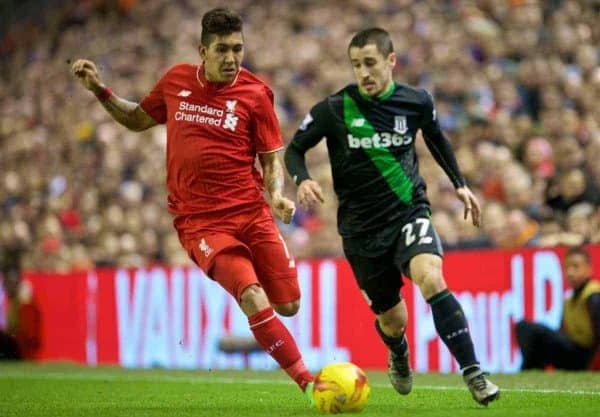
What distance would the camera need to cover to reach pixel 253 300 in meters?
8.72

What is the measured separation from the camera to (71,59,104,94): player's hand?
959 centimetres

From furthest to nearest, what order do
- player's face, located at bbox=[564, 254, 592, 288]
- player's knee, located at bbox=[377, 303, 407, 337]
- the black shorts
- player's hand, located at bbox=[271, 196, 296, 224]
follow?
player's face, located at bbox=[564, 254, 592, 288] → player's knee, located at bbox=[377, 303, 407, 337] → the black shorts → player's hand, located at bbox=[271, 196, 296, 224]

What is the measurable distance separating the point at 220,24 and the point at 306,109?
32.3 feet

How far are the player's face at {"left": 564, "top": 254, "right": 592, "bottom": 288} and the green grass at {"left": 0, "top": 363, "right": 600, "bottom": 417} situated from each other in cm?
88

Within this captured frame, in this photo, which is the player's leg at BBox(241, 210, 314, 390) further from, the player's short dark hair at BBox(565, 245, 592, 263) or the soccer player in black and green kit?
the player's short dark hair at BBox(565, 245, 592, 263)

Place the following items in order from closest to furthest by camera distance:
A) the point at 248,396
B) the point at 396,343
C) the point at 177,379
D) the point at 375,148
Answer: the point at 375,148 → the point at 396,343 → the point at 248,396 → the point at 177,379

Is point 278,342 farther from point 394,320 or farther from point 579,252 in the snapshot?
point 579,252

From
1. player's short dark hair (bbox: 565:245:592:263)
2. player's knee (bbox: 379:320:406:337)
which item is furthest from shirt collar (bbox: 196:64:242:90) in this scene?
player's short dark hair (bbox: 565:245:592:263)

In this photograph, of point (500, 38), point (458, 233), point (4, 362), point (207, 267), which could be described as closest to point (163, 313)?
point (4, 362)

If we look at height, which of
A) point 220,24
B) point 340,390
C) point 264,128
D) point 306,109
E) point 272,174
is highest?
point 306,109

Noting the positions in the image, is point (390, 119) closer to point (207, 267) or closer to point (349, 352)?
point (207, 267)

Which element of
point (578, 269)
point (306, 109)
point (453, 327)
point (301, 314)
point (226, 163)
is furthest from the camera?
point (306, 109)

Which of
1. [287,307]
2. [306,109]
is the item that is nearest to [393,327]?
[287,307]

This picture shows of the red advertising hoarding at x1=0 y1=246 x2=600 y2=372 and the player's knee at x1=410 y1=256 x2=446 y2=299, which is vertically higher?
the player's knee at x1=410 y1=256 x2=446 y2=299
